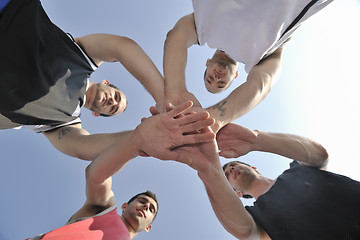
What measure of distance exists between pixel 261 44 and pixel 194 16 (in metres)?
0.32

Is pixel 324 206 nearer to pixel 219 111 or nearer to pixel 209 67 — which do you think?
pixel 219 111

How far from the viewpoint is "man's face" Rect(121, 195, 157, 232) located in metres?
1.64

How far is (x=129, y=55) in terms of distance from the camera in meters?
0.97

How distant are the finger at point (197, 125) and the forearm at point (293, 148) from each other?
29 centimetres

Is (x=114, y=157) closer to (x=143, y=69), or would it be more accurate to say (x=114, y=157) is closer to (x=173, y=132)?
(x=173, y=132)

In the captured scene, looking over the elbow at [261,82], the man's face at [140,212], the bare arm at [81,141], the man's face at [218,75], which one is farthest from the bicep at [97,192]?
the man's face at [218,75]

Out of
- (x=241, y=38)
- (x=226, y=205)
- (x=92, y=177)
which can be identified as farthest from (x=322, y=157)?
(x=92, y=177)

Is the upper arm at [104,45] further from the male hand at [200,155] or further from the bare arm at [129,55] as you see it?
the male hand at [200,155]

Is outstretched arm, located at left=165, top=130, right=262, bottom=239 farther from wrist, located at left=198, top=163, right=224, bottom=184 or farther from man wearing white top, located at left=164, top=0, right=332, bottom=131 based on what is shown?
man wearing white top, located at left=164, top=0, right=332, bottom=131

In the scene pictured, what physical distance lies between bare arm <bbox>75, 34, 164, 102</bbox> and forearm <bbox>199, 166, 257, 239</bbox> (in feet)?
1.23

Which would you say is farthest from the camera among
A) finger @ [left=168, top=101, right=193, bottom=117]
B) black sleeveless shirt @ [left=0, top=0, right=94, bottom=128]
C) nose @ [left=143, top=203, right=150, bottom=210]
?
nose @ [left=143, top=203, right=150, bottom=210]

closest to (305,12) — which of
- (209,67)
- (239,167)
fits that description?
(209,67)

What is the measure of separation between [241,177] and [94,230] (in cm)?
104

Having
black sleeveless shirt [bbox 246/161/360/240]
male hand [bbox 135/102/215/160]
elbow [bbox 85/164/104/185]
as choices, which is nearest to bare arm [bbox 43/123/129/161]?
elbow [bbox 85/164/104/185]
